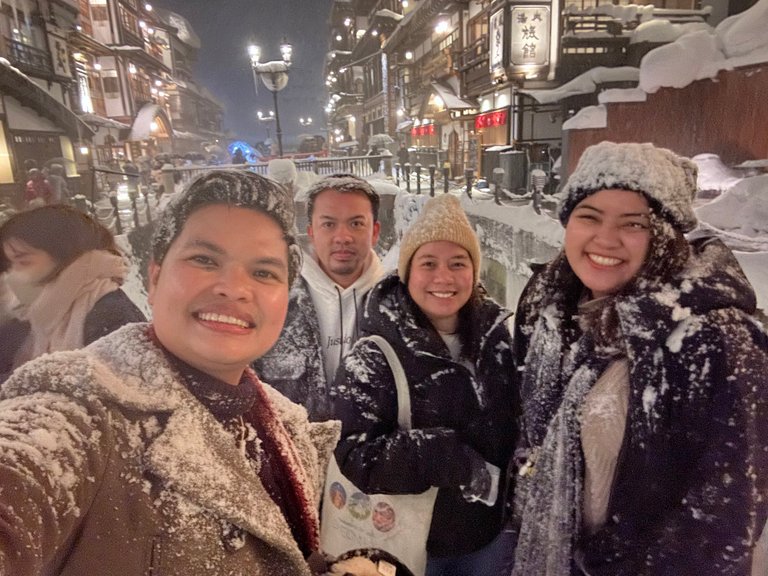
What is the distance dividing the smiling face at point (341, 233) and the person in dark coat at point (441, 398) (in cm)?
79

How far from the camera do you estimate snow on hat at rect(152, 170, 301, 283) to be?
1294 mm

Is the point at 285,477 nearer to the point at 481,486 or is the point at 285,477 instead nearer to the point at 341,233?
the point at 481,486

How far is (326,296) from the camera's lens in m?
3.07

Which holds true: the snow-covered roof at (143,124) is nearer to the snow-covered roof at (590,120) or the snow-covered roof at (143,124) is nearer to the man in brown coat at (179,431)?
the snow-covered roof at (590,120)

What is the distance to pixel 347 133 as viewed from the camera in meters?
59.2

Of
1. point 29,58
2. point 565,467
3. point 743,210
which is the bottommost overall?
point 565,467

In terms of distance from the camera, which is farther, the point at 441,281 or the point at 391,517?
the point at 441,281

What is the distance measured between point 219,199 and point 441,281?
1252 mm

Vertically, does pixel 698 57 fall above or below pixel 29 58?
below

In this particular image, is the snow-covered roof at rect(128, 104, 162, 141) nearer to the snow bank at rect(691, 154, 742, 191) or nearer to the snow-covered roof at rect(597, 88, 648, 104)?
the snow-covered roof at rect(597, 88, 648, 104)

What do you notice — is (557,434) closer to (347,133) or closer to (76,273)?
(76,273)

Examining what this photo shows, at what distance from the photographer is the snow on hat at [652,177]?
182cm

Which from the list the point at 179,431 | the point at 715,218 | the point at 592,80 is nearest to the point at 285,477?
the point at 179,431

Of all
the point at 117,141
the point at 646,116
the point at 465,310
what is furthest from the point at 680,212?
the point at 117,141
